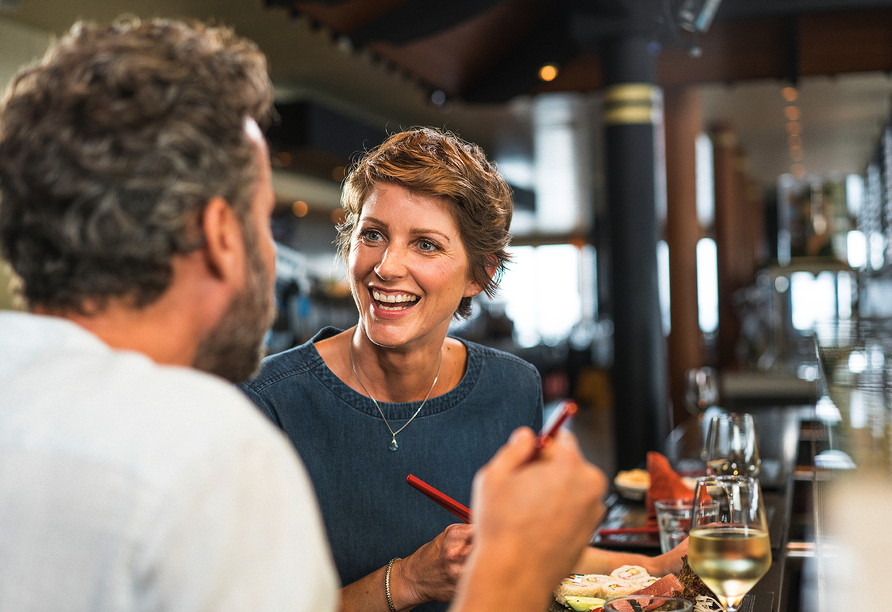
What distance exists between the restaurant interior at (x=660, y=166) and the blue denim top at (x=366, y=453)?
333 millimetres

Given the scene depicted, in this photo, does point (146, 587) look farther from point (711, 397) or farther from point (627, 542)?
point (711, 397)

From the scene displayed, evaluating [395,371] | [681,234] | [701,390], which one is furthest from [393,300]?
[681,234]

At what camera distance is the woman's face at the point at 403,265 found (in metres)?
1.66

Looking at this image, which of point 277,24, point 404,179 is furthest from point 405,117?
point 404,179

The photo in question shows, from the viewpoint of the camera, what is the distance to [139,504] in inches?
22.5

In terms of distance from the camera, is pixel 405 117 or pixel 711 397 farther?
pixel 405 117

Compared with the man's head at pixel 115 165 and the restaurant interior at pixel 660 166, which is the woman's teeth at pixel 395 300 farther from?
the man's head at pixel 115 165

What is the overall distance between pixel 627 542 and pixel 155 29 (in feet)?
4.37

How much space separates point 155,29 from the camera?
772mm

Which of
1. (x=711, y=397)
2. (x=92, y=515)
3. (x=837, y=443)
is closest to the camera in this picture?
(x=92, y=515)

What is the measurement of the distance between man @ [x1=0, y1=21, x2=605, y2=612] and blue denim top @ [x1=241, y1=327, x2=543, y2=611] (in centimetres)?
85

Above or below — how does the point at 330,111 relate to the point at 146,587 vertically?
above

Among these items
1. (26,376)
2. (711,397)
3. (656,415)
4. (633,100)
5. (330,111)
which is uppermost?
(330,111)

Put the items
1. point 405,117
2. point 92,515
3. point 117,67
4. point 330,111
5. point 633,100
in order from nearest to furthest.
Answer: point 92,515, point 117,67, point 633,100, point 330,111, point 405,117
